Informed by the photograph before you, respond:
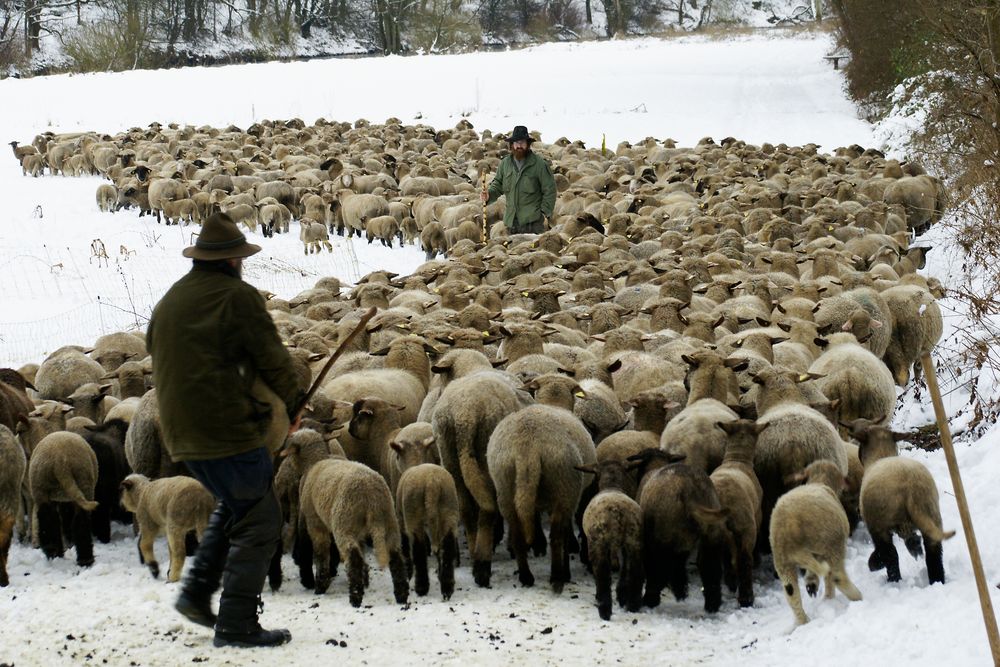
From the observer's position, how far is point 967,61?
663 inches

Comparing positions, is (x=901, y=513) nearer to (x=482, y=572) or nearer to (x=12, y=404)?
(x=482, y=572)

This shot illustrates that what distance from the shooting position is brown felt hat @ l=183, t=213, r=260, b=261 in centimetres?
510

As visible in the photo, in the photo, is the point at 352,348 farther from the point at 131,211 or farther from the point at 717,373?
the point at 131,211

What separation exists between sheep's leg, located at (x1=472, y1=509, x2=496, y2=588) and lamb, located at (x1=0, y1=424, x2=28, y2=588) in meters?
2.67

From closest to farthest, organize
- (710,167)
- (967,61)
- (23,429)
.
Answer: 1. (23,429)
2. (967,61)
3. (710,167)

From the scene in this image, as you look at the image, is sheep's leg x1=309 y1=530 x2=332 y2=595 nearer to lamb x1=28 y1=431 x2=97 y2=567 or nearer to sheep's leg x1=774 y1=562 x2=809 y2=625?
lamb x1=28 y1=431 x2=97 y2=567

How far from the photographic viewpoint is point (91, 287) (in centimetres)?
1541

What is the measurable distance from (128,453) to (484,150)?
20553mm

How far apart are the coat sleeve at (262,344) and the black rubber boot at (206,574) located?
70 cm

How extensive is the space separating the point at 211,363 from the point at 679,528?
2.64 meters

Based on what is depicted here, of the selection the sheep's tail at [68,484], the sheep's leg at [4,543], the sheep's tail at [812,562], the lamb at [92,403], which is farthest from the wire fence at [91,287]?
the sheep's tail at [812,562]

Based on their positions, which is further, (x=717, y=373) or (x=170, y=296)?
(x=717, y=373)

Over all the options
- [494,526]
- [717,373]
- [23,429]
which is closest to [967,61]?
[717,373]

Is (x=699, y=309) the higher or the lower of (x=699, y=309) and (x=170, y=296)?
the lower
